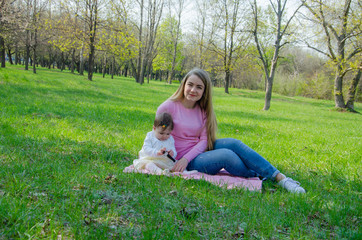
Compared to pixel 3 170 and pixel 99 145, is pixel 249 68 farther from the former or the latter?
pixel 3 170

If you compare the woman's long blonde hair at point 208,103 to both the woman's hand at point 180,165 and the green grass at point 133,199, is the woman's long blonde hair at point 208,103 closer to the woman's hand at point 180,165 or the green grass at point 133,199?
the woman's hand at point 180,165

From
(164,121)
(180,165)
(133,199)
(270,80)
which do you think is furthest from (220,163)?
(270,80)

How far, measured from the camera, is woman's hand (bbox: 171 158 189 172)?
372 centimetres

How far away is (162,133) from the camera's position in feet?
12.4

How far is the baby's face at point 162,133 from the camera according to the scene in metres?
3.74

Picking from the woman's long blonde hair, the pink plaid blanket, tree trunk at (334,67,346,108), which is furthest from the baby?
tree trunk at (334,67,346,108)

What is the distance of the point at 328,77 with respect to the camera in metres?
38.6

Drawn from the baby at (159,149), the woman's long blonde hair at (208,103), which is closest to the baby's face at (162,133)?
the baby at (159,149)

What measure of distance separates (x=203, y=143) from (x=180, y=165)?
1.88ft

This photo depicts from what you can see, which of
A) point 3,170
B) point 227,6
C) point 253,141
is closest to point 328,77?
point 227,6

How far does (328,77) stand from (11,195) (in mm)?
43842

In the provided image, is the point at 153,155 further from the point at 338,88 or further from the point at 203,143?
the point at 338,88

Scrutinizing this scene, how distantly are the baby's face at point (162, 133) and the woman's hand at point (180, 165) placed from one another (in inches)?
16.3

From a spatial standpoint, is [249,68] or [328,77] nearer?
[249,68]
